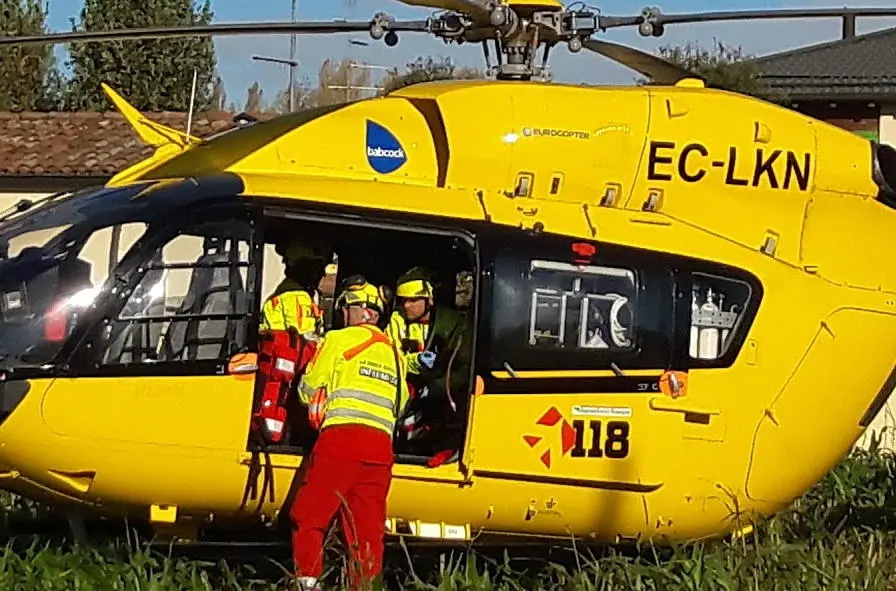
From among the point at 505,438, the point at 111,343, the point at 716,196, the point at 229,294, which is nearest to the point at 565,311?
the point at 505,438

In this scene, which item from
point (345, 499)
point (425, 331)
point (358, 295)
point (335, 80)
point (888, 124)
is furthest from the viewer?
point (335, 80)

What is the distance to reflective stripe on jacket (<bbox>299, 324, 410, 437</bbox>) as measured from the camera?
261 inches

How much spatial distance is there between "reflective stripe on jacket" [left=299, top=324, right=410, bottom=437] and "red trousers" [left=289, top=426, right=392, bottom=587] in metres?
0.09

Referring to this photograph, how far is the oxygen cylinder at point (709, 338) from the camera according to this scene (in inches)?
280

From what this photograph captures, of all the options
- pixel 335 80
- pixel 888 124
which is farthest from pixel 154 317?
pixel 335 80

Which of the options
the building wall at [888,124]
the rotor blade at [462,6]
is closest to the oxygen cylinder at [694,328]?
the rotor blade at [462,6]

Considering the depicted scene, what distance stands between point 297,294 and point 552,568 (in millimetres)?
1891

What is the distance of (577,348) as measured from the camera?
6.88 meters

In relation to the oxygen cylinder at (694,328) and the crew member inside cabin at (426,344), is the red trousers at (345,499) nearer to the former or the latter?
the crew member inside cabin at (426,344)

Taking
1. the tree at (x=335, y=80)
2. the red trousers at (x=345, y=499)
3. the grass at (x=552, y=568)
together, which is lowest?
the grass at (x=552, y=568)

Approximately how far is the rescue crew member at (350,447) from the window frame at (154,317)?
0.43 m

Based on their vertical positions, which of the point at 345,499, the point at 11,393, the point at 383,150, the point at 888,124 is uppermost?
the point at 888,124

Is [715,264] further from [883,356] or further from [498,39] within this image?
[498,39]

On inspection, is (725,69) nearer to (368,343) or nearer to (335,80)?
(368,343)
